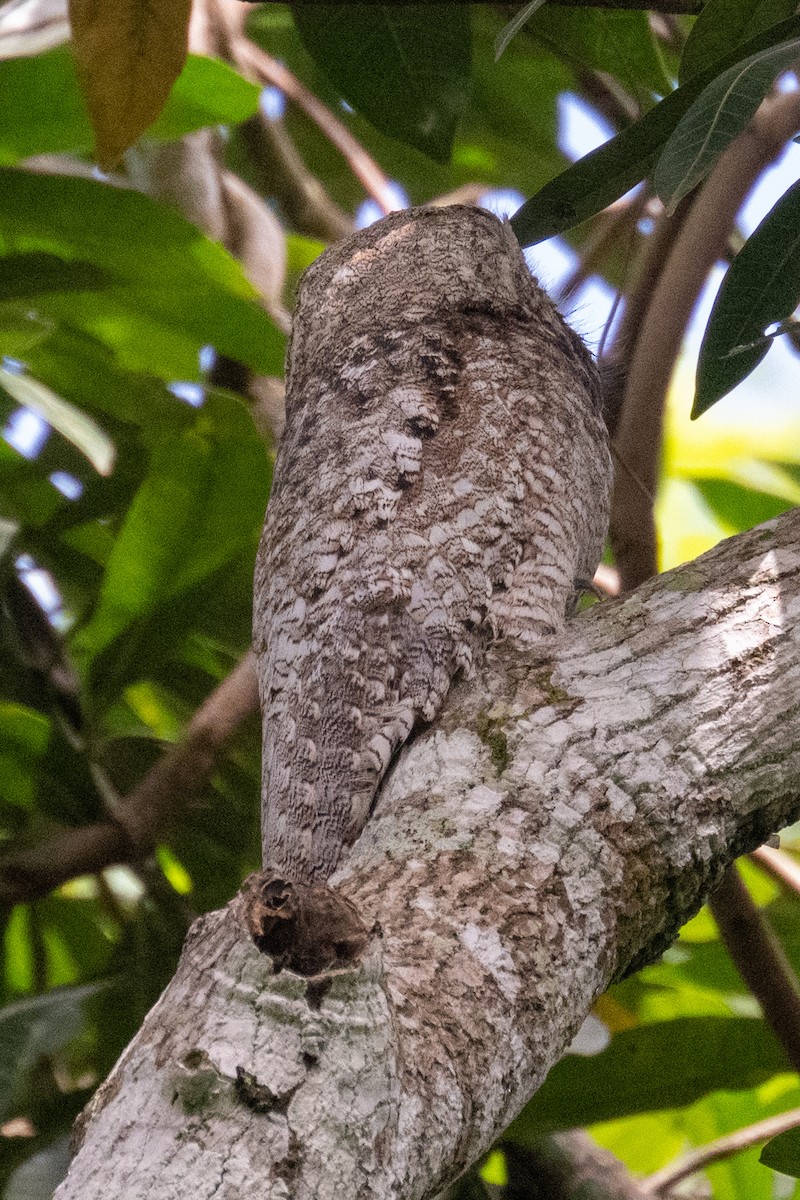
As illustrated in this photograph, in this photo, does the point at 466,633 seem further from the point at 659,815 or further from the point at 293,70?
the point at 293,70

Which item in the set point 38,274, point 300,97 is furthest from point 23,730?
point 300,97

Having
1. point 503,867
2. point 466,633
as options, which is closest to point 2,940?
point 466,633

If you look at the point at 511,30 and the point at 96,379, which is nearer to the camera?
the point at 511,30

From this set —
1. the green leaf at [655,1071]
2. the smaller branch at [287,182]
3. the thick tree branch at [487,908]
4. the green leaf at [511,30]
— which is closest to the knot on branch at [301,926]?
the thick tree branch at [487,908]

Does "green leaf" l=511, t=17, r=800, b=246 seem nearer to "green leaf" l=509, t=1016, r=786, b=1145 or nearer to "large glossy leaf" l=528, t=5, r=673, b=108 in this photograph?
"large glossy leaf" l=528, t=5, r=673, b=108

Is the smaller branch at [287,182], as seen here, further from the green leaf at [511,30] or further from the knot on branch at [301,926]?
the knot on branch at [301,926]

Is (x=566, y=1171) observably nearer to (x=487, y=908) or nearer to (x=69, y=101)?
(x=487, y=908)

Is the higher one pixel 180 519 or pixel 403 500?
pixel 180 519
